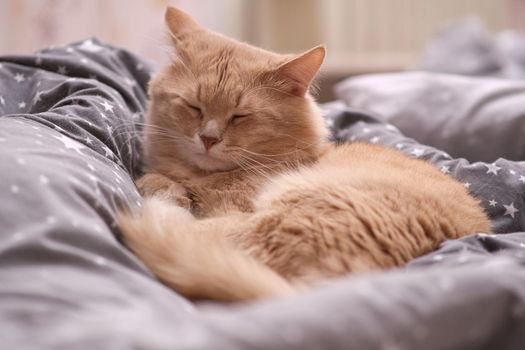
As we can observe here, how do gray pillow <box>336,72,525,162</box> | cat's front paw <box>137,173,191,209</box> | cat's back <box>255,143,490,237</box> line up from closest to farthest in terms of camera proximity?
1. cat's back <box>255,143,490,237</box>
2. cat's front paw <box>137,173,191,209</box>
3. gray pillow <box>336,72,525,162</box>

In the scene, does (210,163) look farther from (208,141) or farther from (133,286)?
(133,286)

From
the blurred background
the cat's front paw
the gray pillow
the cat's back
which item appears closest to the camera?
the cat's back

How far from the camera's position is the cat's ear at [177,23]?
67.1 inches

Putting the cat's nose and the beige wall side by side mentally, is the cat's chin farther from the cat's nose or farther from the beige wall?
the beige wall

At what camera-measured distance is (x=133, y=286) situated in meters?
0.99

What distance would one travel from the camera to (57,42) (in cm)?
279

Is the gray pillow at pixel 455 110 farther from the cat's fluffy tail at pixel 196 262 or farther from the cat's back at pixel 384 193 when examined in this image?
the cat's fluffy tail at pixel 196 262

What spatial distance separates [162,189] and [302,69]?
0.50m

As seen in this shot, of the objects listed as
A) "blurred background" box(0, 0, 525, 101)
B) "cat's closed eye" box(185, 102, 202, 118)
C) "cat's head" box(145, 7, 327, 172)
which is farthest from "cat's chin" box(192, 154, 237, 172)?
"blurred background" box(0, 0, 525, 101)

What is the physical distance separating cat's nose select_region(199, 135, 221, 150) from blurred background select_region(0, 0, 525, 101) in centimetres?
165

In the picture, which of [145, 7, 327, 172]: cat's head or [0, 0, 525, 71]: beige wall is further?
[0, 0, 525, 71]: beige wall

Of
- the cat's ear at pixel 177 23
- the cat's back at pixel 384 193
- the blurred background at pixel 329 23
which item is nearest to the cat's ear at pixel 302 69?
the cat's back at pixel 384 193

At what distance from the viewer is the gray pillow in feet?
6.68

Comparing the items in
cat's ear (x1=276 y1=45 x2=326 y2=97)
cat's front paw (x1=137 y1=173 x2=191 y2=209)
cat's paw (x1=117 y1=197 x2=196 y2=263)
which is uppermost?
cat's ear (x1=276 y1=45 x2=326 y2=97)
